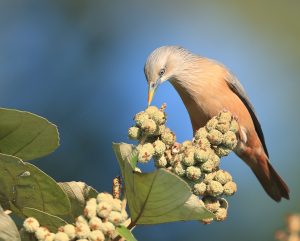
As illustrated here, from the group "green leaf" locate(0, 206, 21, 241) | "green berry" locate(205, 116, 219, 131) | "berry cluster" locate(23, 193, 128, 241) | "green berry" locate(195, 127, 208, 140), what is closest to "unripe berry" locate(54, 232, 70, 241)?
"berry cluster" locate(23, 193, 128, 241)

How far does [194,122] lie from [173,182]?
3.21m

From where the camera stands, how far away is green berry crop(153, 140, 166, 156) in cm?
142

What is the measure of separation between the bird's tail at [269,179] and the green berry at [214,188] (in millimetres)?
3450

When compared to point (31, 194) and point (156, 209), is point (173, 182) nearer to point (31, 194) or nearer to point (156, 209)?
point (156, 209)

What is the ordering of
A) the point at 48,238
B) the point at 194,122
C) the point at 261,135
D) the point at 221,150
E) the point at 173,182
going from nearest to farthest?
1. the point at 48,238
2. the point at 173,182
3. the point at 221,150
4. the point at 194,122
5. the point at 261,135

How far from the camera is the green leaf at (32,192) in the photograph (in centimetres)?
137

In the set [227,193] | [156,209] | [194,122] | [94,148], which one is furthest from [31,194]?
[94,148]

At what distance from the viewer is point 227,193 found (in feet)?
4.92

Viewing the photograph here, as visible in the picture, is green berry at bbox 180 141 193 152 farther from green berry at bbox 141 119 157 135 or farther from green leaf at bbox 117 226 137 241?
green leaf at bbox 117 226 137 241

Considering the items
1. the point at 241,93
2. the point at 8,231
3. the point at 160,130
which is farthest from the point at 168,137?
the point at 241,93

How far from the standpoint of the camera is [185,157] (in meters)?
1.45

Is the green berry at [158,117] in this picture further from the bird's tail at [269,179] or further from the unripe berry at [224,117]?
the bird's tail at [269,179]

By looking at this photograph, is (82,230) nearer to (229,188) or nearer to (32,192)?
(32,192)

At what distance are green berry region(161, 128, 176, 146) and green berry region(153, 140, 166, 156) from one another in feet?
0.12
